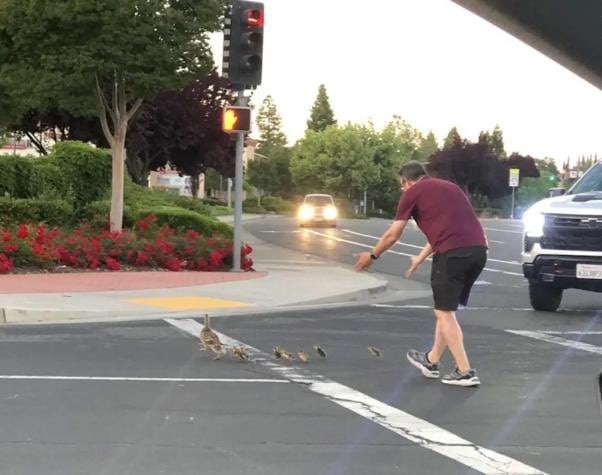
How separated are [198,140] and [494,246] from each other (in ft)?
44.5

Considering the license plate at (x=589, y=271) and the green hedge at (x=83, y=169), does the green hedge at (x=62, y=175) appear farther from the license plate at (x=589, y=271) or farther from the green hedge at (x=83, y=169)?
the license plate at (x=589, y=271)

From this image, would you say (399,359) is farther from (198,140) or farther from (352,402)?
(198,140)

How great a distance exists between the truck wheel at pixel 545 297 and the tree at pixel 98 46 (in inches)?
328

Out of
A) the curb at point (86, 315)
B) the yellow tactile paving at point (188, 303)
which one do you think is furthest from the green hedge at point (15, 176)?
the curb at point (86, 315)

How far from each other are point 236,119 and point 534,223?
6.15m

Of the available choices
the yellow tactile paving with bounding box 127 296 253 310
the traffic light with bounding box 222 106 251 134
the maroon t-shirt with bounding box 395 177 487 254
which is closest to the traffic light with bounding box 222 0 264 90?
the traffic light with bounding box 222 106 251 134

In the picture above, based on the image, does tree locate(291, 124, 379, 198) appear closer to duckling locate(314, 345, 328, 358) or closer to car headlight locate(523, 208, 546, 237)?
car headlight locate(523, 208, 546, 237)

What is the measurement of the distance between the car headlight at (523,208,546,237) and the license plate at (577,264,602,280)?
75 cm

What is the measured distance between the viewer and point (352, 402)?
6508 millimetres

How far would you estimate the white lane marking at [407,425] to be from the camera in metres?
4.99

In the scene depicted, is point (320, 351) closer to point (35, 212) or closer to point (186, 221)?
point (186, 221)

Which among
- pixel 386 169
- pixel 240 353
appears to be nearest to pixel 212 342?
pixel 240 353

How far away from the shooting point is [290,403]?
6.42 meters

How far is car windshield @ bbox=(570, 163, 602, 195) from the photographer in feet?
41.5
